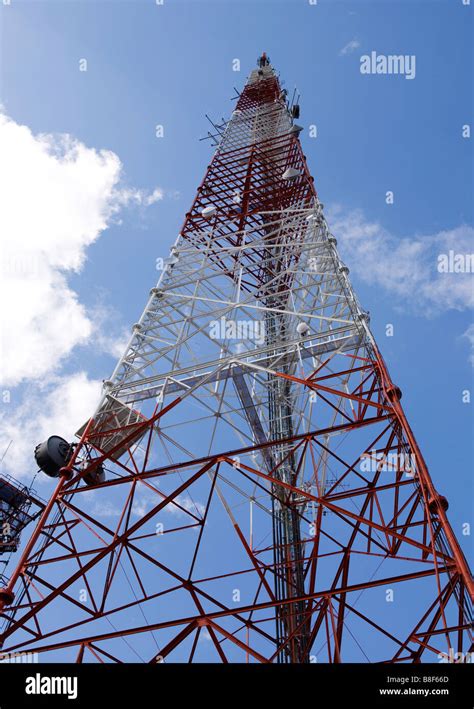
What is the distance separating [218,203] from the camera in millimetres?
24812

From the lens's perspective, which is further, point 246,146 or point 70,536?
point 246,146

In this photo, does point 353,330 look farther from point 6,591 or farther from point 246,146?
point 246,146

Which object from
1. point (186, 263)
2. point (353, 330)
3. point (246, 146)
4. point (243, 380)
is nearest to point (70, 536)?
point (243, 380)

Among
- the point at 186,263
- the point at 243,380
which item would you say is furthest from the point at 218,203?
the point at 243,380

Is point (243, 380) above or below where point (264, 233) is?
below
